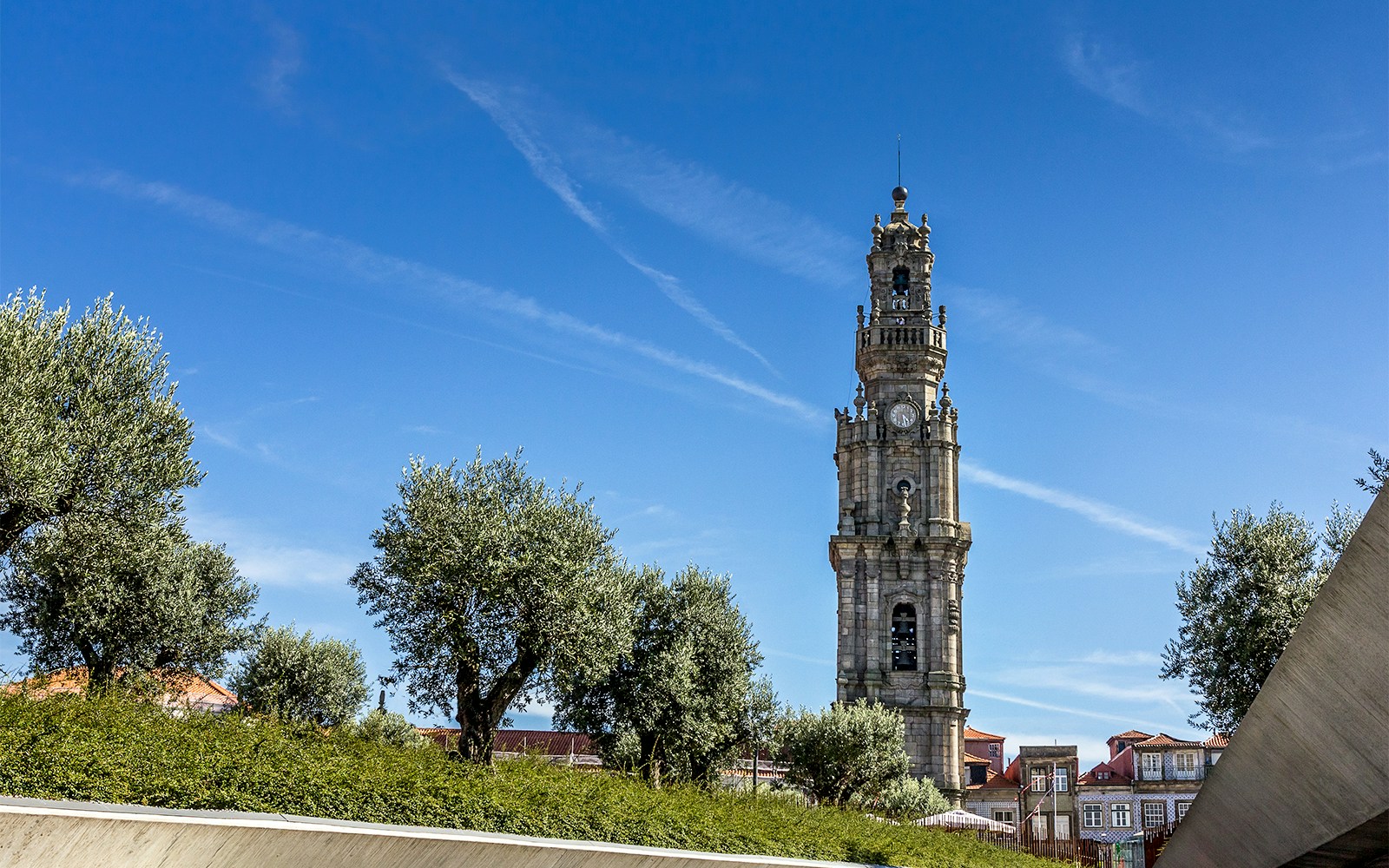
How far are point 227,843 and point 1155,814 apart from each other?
90.5m

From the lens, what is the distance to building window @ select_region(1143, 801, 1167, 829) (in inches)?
3497

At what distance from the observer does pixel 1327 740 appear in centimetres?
1268

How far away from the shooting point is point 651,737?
4438cm

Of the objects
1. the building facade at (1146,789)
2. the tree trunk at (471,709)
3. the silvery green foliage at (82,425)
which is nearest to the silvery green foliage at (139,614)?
the silvery green foliage at (82,425)

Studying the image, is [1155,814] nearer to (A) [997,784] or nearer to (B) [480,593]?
(A) [997,784]

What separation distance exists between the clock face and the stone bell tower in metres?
0.08

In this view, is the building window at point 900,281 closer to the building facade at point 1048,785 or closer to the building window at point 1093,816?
the building facade at point 1048,785

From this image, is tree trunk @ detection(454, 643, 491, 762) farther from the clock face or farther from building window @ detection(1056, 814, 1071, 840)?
building window @ detection(1056, 814, 1071, 840)

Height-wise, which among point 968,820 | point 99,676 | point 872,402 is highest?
point 872,402

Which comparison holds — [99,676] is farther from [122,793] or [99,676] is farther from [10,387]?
[122,793]

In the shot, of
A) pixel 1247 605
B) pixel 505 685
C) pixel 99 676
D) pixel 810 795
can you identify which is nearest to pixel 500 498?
pixel 505 685

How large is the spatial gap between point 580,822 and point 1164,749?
80.7m

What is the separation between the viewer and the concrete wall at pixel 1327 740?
37.7 ft

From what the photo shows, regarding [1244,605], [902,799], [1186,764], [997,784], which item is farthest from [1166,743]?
[1244,605]
